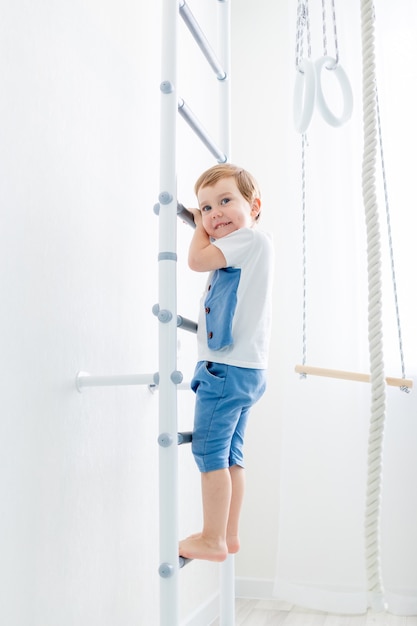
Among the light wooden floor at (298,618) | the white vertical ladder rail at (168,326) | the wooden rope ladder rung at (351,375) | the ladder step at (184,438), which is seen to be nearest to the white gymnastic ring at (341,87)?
the white vertical ladder rail at (168,326)

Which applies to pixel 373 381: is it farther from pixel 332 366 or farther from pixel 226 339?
pixel 332 366

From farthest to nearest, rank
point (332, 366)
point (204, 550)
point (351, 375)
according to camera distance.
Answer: point (332, 366) → point (351, 375) → point (204, 550)

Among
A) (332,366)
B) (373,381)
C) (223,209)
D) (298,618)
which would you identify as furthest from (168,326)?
(298,618)

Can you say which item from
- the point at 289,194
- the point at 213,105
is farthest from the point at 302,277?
the point at 213,105

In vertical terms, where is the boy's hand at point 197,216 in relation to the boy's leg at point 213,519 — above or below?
above

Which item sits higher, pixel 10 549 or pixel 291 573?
pixel 10 549

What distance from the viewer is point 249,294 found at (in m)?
1.48

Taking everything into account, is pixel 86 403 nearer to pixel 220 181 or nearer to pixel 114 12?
pixel 220 181

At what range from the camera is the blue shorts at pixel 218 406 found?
4.58ft

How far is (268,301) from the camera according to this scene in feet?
4.99

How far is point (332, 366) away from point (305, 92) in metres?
1.03

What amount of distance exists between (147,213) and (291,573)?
1.36 meters

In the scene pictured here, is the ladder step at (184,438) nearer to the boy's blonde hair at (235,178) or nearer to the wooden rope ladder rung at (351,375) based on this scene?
the boy's blonde hair at (235,178)

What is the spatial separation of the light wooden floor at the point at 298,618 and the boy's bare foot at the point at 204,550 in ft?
3.36
